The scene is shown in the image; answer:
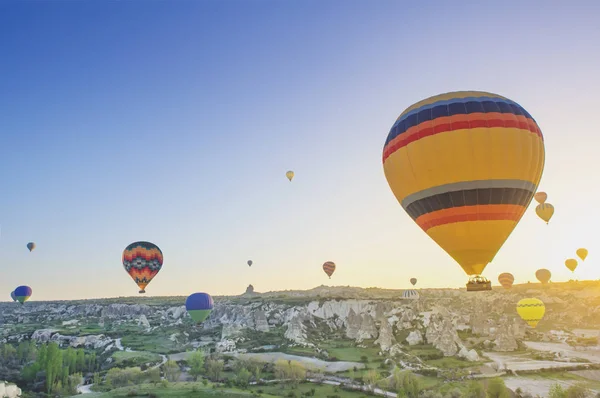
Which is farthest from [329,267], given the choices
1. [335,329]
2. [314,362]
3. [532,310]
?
[532,310]

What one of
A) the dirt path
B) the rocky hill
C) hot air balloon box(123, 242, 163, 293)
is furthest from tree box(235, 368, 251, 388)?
the rocky hill

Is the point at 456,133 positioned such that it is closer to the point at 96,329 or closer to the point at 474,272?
the point at 474,272

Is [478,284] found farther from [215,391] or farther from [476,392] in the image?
[215,391]

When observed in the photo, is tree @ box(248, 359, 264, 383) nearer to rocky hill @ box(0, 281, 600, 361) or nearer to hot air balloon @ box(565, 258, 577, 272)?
rocky hill @ box(0, 281, 600, 361)

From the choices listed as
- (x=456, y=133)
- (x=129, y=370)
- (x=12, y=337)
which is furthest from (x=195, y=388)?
(x=12, y=337)

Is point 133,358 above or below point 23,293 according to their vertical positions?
below
